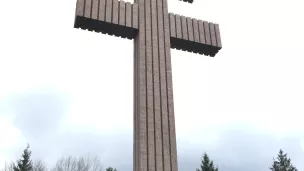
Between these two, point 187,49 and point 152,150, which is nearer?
point 152,150

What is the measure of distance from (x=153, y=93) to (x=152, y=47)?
85cm

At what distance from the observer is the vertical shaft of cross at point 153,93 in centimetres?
486

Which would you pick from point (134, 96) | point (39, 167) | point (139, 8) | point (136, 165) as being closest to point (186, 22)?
point (139, 8)

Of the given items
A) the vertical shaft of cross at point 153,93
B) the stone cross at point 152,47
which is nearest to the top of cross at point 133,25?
the stone cross at point 152,47

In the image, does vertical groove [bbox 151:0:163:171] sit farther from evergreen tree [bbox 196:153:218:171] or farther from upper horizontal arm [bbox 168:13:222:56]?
evergreen tree [bbox 196:153:218:171]

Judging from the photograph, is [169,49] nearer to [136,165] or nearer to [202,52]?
[202,52]

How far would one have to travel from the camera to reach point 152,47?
18.8 feet

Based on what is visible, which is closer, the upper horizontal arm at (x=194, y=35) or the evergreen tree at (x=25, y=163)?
the upper horizontal arm at (x=194, y=35)

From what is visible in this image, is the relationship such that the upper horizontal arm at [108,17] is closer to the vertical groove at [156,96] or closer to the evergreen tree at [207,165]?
the vertical groove at [156,96]

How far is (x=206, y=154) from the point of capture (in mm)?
25500

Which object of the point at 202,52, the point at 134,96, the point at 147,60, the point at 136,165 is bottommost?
the point at 136,165

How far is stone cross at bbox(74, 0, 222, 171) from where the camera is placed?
4930 mm

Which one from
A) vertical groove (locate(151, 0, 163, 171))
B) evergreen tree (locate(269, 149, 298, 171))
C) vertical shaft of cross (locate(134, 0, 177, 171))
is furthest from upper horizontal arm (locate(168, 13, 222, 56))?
evergreen tree (locate(269, 149, 298, 171))

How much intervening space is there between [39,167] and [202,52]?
31517mm
